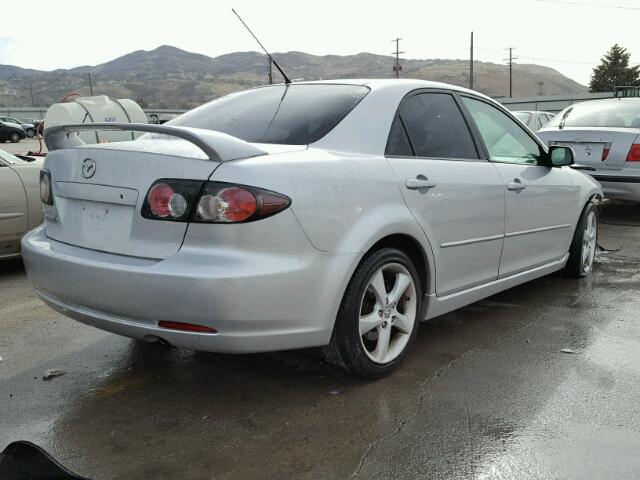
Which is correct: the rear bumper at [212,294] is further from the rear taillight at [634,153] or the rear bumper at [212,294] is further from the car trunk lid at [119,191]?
the rear taillight at [634,153]

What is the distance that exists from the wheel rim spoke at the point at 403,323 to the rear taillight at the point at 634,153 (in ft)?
18.1

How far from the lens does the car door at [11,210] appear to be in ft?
18.3

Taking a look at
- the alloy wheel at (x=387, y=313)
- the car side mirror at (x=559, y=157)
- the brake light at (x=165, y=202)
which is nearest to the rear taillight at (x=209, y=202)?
the brake light at (x=165, y=202)

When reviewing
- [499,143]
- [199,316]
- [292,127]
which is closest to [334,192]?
[292,127]

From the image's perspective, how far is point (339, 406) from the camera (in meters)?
2.98

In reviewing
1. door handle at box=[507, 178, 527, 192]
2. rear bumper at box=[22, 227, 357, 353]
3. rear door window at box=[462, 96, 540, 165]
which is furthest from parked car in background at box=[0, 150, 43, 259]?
door handle at box=[507, 178, 527, 192]

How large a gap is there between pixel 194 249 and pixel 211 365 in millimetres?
1107

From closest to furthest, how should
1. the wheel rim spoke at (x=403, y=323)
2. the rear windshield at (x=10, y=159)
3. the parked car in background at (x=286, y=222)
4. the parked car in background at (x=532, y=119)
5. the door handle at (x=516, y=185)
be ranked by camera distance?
the parked car in background at (x=286, y=222), the wheel rim spoke at (x=403, y=323), the door handle at (x=516, y=185), the rear windshield at (x=10, y=159), the parked car in background at (x=532, y=119)

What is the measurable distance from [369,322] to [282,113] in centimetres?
122

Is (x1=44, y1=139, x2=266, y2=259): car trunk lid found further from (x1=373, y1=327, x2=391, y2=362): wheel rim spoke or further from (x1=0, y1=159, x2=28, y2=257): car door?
(x1=0, y1=159, x2=28, y2=257): car door

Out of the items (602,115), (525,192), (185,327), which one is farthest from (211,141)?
(602,115)

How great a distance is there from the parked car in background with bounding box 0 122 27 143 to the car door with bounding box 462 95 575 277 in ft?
110

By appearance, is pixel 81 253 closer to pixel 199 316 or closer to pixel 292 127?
pixel 199 316

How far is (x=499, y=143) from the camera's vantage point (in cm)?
426
